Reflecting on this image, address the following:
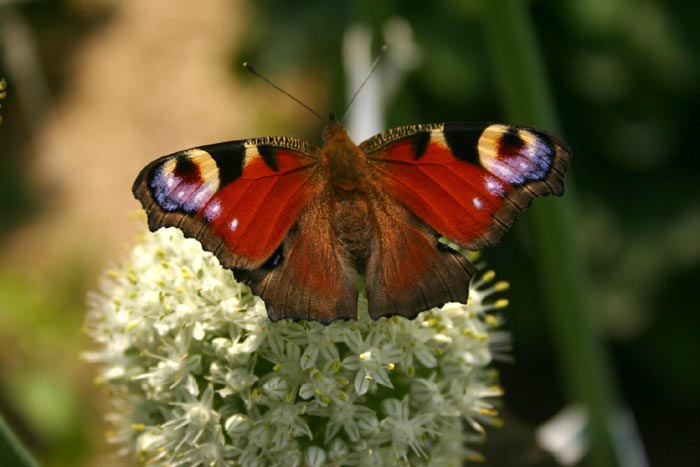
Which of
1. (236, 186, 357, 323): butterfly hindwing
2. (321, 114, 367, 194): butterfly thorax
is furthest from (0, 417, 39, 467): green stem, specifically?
(321, 114, 367, 194): butterfly thorax

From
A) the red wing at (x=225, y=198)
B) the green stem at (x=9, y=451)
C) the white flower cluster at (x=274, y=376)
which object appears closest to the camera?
the green stem at (x=9, y=451)

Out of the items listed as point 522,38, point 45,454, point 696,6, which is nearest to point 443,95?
point 696,6

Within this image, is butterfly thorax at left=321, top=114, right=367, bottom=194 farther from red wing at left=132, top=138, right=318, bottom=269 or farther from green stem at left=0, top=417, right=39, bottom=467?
green stem at left=0, top=417, right=39, bottom=467

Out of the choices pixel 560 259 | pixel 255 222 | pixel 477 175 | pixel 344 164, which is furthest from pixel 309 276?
pixel 560 259

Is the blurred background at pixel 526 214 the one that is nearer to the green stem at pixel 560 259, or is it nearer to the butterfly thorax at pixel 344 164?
the green stem at pixel 560 259

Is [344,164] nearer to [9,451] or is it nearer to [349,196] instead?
[349,196]

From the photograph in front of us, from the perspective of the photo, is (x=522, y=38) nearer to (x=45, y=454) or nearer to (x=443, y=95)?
(x=443, y=95)

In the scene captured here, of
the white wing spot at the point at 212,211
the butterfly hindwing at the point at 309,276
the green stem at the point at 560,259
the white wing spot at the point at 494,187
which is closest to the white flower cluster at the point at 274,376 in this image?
the butterfly hindwing at the point at 309,276
